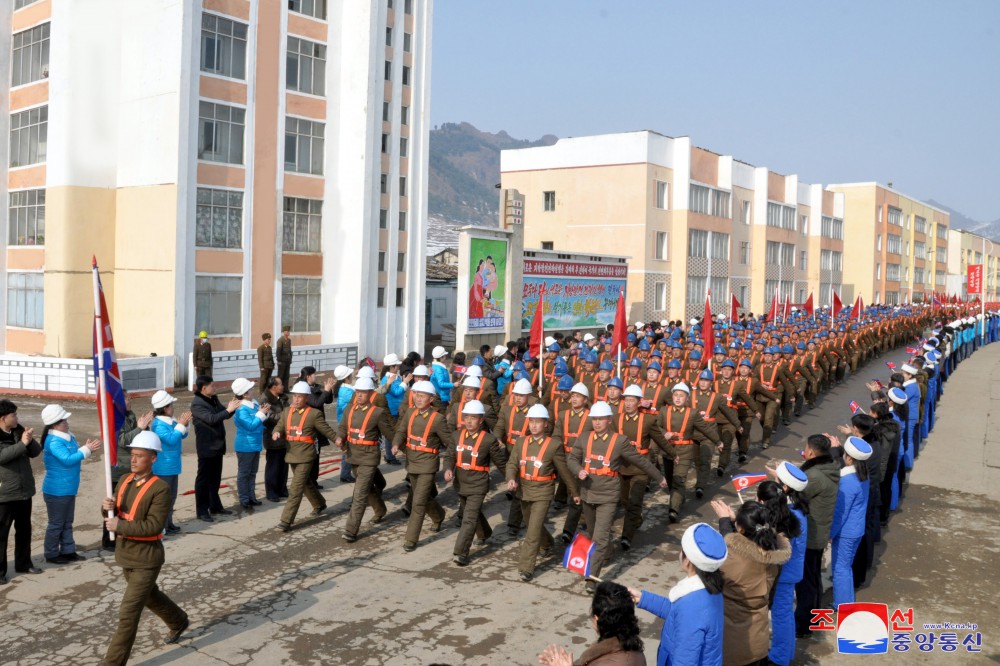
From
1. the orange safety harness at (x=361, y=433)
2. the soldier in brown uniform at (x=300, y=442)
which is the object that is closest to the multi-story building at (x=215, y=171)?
the soldier in brown uniform at (x=300, y=442)

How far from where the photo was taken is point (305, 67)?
2567 centimetres

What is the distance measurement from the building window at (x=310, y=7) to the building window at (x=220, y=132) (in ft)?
13.2

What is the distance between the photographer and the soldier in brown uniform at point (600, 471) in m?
8.43

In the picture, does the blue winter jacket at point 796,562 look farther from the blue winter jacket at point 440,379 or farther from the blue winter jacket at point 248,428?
the blue winter jacket at point 440,379

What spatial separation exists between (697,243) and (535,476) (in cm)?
3660

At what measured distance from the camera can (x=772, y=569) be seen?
5.31m

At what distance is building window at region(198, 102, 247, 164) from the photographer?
2295 centimetres

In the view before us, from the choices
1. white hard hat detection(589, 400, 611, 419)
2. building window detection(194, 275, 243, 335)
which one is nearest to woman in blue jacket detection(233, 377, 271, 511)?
white hard hat detection(589, 400, 611, 419)

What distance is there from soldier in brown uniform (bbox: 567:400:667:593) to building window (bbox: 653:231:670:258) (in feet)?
109

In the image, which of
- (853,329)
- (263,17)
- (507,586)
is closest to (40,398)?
(263,17)

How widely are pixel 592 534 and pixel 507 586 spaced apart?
1.04 meters

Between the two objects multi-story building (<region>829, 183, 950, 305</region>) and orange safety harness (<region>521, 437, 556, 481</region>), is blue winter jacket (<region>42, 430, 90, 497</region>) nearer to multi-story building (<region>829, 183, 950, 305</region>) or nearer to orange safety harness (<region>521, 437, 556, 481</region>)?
orange safety harness (<region>521, 437, 556, 481</region>)

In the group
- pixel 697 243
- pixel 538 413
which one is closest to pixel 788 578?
pixel 538 413

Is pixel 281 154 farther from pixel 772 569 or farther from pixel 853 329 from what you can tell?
pixel 772 569
